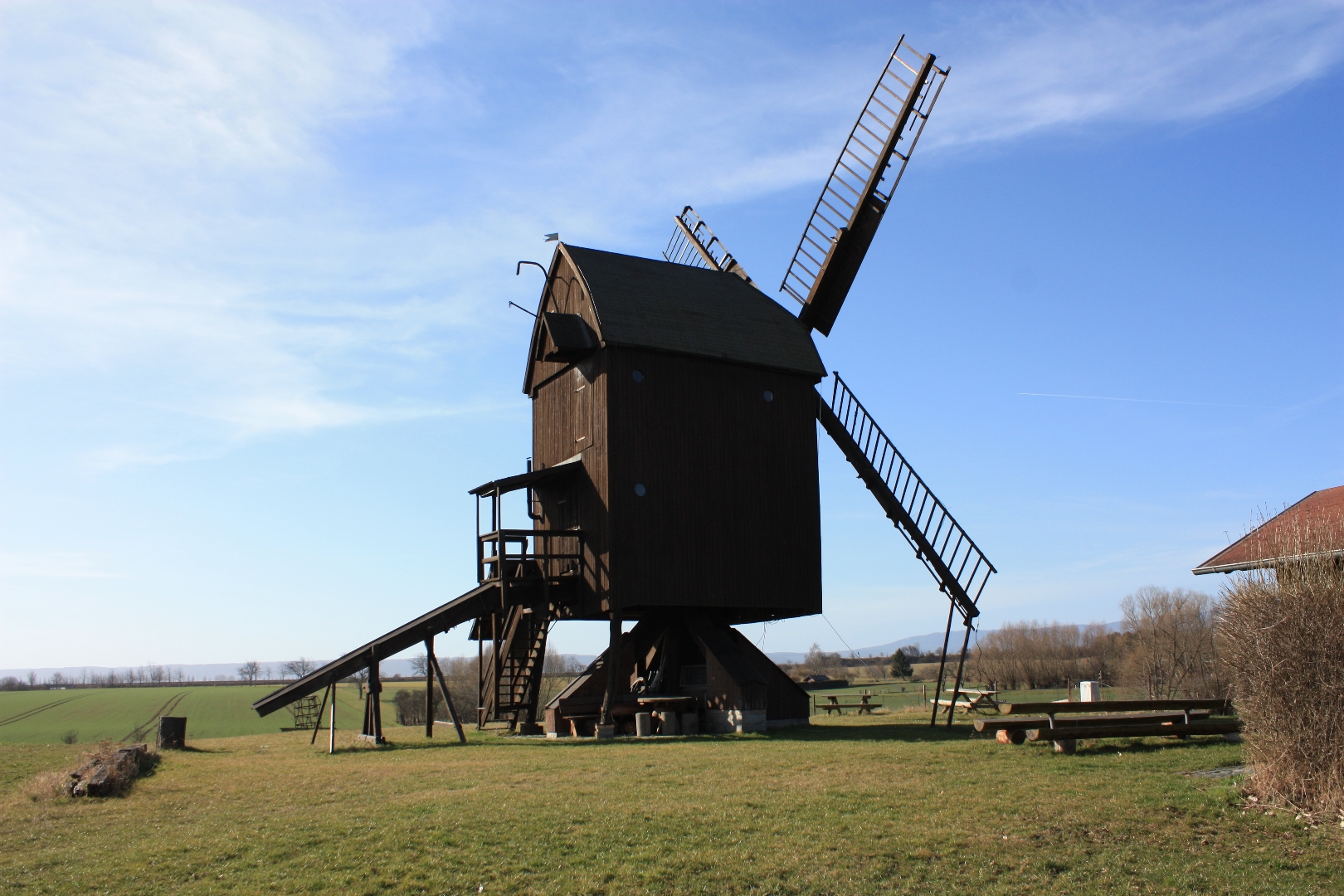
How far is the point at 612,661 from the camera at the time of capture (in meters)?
22.1

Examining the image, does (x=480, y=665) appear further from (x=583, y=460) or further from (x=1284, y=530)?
(x=1284, y=530)

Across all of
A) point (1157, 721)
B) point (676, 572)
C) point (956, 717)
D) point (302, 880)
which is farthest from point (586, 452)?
point (302, 880)

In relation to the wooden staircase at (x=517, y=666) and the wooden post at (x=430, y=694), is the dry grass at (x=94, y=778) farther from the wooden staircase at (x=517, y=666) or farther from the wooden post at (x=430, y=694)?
the wooden staircase at (x=517, y=666)

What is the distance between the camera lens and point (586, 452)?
23031 millimetres

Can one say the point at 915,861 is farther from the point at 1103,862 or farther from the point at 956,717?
the point at 956,717

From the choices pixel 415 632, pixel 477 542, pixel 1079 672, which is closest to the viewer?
pixel 415 632

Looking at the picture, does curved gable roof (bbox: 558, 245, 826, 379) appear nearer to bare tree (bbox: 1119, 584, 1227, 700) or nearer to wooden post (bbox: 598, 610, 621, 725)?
wooden post (bbox: 598, 610, 621, 725)

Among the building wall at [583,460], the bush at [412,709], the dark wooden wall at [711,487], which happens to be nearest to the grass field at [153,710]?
the bush at [412,709]

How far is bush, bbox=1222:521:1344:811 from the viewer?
35.4 feet

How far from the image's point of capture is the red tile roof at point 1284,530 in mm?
11914

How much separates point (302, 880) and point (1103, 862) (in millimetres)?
7340

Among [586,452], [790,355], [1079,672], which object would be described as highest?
[790,355]

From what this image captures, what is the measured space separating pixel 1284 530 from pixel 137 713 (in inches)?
3487

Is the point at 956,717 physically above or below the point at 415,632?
below
